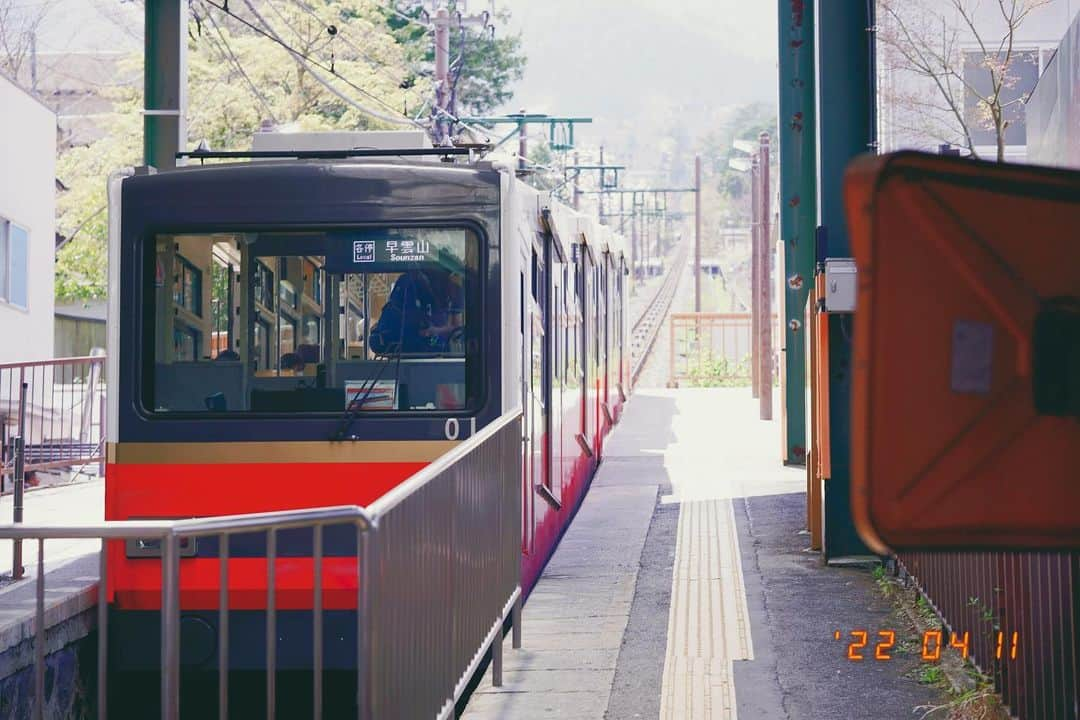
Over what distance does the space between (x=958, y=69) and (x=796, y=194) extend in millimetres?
2109

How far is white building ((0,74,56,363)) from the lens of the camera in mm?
23031

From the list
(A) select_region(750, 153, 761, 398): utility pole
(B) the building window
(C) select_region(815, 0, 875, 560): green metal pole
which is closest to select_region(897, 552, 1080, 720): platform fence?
(C) select_region(815, 0, 875, 560): green metal pole

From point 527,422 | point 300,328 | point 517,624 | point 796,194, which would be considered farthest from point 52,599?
point 796,194

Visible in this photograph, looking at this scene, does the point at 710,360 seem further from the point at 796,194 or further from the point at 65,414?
the point at 65,414

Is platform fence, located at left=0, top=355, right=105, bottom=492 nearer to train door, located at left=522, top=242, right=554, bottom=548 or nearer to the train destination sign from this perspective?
train door, located at left=522, top=242, right=554, bottom=548

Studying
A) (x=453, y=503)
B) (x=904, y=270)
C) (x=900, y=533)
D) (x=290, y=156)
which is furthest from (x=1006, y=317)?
(x=290, y=156)

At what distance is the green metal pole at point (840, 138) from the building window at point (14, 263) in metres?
16.3

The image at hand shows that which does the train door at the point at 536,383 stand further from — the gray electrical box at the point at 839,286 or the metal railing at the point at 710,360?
the metal railing at the point at 710,360

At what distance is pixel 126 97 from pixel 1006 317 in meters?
40.1

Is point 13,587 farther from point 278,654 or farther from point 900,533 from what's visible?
point 900,533

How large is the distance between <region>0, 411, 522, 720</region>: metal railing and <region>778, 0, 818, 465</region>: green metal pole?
884cm

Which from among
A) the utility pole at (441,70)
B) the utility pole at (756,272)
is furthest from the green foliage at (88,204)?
the utility pole at (756,272)

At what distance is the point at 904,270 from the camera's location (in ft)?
7.14

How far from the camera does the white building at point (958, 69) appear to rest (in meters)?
15.7
